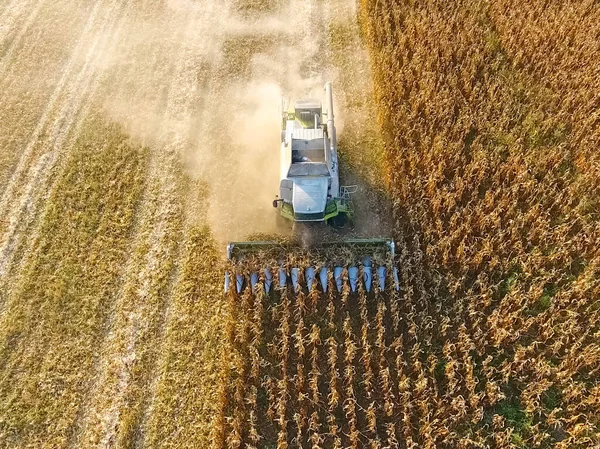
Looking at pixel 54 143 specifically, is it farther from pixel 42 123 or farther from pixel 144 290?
pixel 144 290

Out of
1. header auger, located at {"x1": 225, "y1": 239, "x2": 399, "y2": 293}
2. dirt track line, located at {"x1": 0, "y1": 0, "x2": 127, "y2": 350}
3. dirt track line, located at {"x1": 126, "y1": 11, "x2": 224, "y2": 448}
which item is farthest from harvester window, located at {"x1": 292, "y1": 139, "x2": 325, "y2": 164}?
dirt track line, located at {"x1": 0, "y1": 0, "x2": 127, "y2": 350}

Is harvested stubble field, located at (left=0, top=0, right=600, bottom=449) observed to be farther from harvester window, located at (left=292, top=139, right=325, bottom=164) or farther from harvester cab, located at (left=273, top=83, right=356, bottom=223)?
harvester window, located at (left=292, top=139, right=325, bottom=164)

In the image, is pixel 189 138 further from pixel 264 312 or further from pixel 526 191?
pixel 526 191

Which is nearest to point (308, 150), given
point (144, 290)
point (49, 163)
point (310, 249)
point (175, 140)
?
point (310, 249)

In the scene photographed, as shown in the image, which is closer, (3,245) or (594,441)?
(594,441)

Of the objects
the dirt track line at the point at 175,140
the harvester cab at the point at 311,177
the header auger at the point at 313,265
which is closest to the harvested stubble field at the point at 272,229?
the dirt track line at the point at 175,140

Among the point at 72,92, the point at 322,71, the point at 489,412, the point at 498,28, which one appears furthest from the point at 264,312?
the point at 498,28

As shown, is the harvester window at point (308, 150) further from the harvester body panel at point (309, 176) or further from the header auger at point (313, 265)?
the header auger at point (313, 265)
